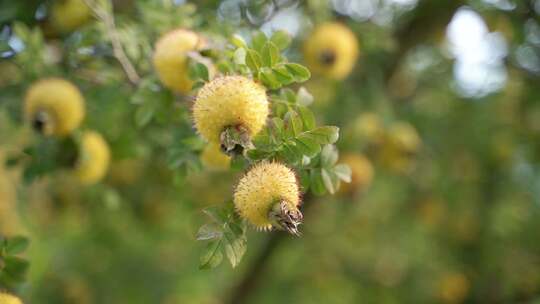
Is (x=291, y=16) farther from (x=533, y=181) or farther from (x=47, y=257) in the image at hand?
(x=533, y=181)

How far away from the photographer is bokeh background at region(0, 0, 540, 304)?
10.8 ft

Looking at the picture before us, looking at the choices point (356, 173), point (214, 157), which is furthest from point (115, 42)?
point (356, 173)

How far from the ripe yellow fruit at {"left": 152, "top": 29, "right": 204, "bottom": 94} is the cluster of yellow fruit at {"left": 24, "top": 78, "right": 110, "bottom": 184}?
1.47 feet

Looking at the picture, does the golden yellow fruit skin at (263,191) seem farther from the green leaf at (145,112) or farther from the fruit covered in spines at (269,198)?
the green leaf at (145,112)

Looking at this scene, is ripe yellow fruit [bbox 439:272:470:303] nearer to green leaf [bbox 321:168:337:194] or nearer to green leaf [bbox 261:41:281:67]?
green leaf [bbox 321:168:337:194]

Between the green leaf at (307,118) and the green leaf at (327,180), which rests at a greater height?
the green leaf at (307,118)

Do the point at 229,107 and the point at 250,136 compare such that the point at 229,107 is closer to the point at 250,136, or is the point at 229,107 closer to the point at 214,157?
the point at 250,136

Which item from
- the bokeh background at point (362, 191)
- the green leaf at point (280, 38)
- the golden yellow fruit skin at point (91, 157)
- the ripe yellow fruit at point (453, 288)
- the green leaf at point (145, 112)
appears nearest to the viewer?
the green leaf at point (280, 38)

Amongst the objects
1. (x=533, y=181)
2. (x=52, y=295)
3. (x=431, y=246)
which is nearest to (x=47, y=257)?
(x=52, y=295)

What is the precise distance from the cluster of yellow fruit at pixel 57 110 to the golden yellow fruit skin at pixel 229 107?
35.4 inches

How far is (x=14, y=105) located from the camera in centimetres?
270

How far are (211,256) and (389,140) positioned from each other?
2134 mm

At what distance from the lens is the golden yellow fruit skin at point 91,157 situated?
2.64 meters

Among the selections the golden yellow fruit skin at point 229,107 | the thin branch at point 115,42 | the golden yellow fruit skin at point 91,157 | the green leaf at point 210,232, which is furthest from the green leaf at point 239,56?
the golden yellow fruit skin at point 91,157
